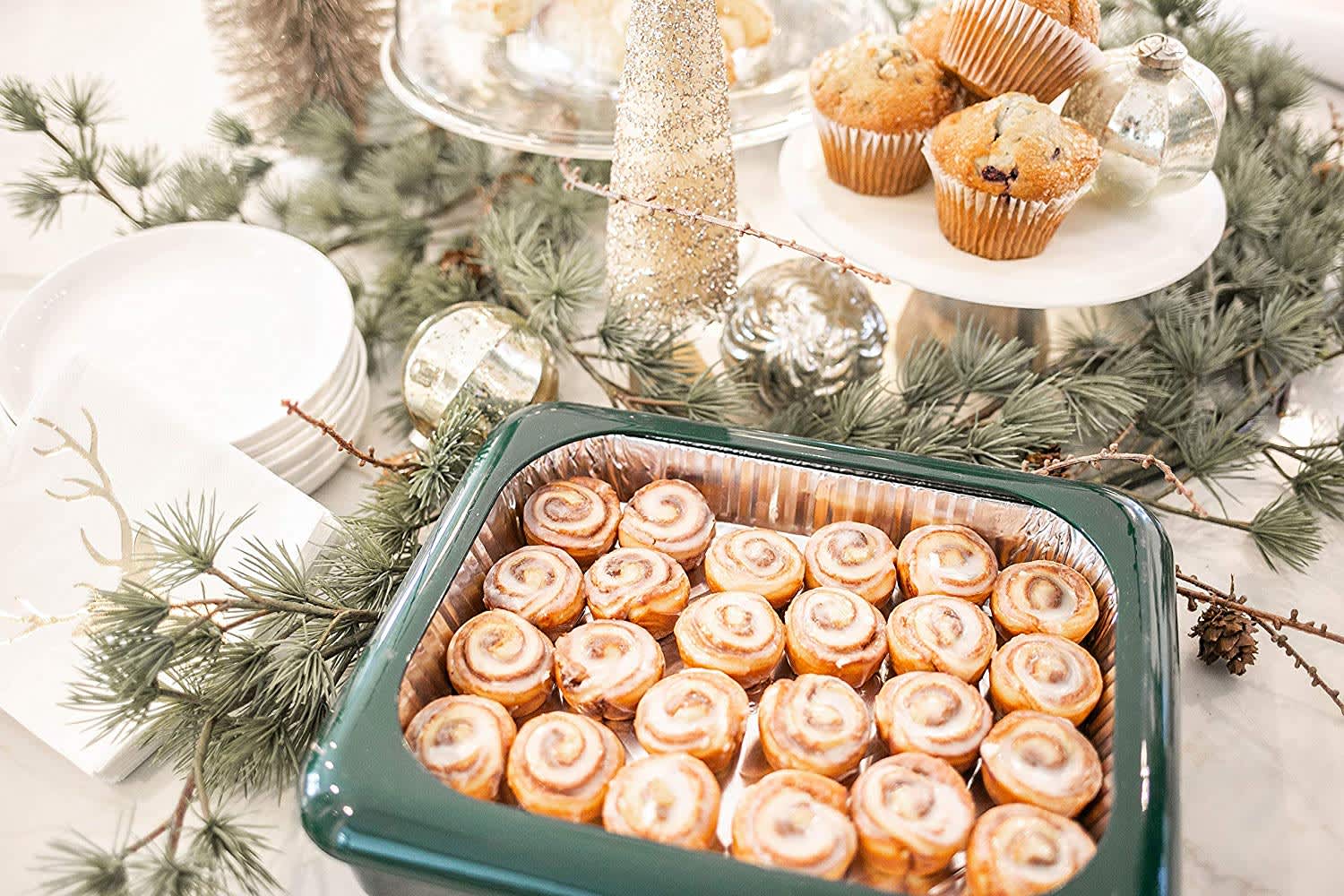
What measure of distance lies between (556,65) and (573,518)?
58cm

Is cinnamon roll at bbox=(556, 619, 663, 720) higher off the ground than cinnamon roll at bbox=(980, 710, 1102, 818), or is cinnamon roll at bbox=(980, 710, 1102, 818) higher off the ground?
cinnamon roll at bbox=(980, 710, 1102, 818)

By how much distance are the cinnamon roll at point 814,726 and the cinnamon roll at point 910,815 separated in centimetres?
2

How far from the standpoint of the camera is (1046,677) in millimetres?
557

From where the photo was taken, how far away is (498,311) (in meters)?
0.82

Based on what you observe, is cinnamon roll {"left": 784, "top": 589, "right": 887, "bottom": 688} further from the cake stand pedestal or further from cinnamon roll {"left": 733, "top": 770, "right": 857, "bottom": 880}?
the cake stand pedestal

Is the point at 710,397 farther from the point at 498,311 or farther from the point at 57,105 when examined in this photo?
the point at 57,105

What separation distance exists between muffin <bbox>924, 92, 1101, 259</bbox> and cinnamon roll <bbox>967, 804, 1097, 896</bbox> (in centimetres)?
46

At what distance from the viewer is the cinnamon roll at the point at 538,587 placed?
1.98 feet

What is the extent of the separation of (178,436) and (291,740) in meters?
0.25

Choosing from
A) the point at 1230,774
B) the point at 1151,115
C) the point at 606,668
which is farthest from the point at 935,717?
the point at 1151,115

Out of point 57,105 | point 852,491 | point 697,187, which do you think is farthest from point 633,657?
point 57,105

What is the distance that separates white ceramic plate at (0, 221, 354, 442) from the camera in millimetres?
848

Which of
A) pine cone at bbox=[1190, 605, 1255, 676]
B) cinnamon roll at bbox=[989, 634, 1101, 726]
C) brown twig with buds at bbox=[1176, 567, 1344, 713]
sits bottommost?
pine cone at bbox=[1190, 605, 1255, 676]

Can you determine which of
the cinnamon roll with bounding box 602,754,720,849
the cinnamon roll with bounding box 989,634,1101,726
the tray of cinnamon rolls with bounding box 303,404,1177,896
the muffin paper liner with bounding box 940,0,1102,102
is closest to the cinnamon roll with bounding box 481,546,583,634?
the tray of cinnamon rolls with bounding box 303,404,1177,896
